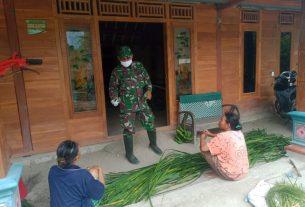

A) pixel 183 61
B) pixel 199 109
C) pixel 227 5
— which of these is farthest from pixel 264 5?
pixel 199 109

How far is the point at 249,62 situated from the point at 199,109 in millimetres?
1866

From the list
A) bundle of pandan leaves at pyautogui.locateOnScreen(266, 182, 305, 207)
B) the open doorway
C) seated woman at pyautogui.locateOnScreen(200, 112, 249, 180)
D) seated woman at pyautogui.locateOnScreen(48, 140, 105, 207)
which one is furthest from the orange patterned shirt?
the open doorway

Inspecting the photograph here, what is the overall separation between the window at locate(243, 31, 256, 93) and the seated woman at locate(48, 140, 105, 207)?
15.7 ft

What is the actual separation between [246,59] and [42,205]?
16.1 feet

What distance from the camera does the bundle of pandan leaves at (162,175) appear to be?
9.08 ft

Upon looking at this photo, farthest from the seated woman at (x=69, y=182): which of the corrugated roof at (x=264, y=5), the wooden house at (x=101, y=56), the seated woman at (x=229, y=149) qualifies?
the corrugated roof at (x=264, y=5)

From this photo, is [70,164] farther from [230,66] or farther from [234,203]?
[230,66]

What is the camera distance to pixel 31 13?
12.0 ft

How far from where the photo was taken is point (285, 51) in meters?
6.46

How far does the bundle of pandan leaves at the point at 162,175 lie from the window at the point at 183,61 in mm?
1639

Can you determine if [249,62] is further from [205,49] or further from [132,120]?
[132,120]

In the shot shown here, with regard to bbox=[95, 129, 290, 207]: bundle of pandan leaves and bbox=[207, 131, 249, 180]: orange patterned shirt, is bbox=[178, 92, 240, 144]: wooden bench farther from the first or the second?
bbox=[207, 131, 249, 180]: orange patterned shirt

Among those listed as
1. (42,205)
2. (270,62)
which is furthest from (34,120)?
(270,62)

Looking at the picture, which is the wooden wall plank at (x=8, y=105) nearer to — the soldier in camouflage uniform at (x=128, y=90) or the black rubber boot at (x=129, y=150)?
the soldier in camouflage uniform at (x=128, y=90)
